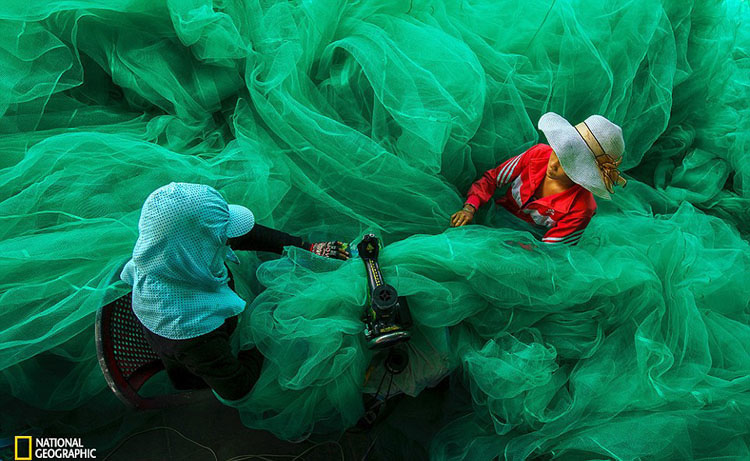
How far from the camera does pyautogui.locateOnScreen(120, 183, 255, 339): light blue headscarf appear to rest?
1.08 m

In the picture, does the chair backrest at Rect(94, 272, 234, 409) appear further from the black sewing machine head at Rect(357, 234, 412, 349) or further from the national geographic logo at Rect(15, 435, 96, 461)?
the national geographic logo at Rect(15, 435, 96, 461)

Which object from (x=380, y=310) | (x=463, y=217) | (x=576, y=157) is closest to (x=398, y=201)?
(x=463, y=217)

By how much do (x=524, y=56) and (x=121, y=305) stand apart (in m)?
1.45

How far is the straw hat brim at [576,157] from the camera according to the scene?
4.66ft

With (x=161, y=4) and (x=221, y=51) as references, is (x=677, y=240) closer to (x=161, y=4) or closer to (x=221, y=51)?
(x=221, y=51)

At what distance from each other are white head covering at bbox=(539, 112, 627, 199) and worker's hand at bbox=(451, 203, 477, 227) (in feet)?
1.01

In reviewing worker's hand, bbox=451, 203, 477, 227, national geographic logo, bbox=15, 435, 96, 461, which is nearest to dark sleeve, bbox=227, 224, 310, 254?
worker's hand, bbox=451, 203, 477, 227

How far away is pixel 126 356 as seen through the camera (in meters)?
1.32

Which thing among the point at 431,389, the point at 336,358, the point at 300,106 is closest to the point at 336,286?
the point at 336,358

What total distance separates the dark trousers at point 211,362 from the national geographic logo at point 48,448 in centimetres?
58

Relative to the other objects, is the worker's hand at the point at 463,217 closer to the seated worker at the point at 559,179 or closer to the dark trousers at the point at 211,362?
the seated worker at the point at 559,179

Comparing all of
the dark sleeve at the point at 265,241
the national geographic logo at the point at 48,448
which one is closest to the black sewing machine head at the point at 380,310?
the dark sleeve at the point at 265,241

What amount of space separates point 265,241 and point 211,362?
0.36 m

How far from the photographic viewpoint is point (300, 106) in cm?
147
